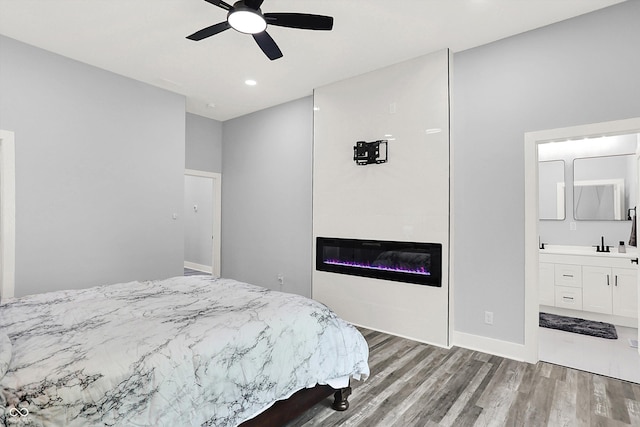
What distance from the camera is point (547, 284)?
4434 mm

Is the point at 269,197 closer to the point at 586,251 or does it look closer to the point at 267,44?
the point at 267,44

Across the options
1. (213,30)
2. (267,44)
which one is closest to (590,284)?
(267,44)

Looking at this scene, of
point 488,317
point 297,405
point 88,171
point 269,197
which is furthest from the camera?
point 269,197

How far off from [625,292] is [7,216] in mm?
6796

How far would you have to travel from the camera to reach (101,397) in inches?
50.4

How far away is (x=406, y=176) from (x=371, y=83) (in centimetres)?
125

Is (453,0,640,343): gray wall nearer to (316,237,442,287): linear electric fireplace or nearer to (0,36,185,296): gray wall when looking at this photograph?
(316,237,442,287): linear electric fireplace

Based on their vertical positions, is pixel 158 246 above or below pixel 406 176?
below

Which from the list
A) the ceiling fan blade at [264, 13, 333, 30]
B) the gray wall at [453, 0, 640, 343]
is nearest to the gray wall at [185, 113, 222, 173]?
the ceiling fan blade at [264, 13, 333, 30]

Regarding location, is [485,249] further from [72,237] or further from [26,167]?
[26,167]

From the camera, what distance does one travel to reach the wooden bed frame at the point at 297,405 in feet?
5.92

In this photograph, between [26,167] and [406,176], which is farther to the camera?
[406,176]

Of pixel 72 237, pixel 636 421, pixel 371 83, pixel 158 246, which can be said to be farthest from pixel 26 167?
pixel 636 421

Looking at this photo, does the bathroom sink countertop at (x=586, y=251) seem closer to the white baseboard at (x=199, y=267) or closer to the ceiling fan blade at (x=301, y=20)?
the ceiling fan blade at (x=301, y=20)
